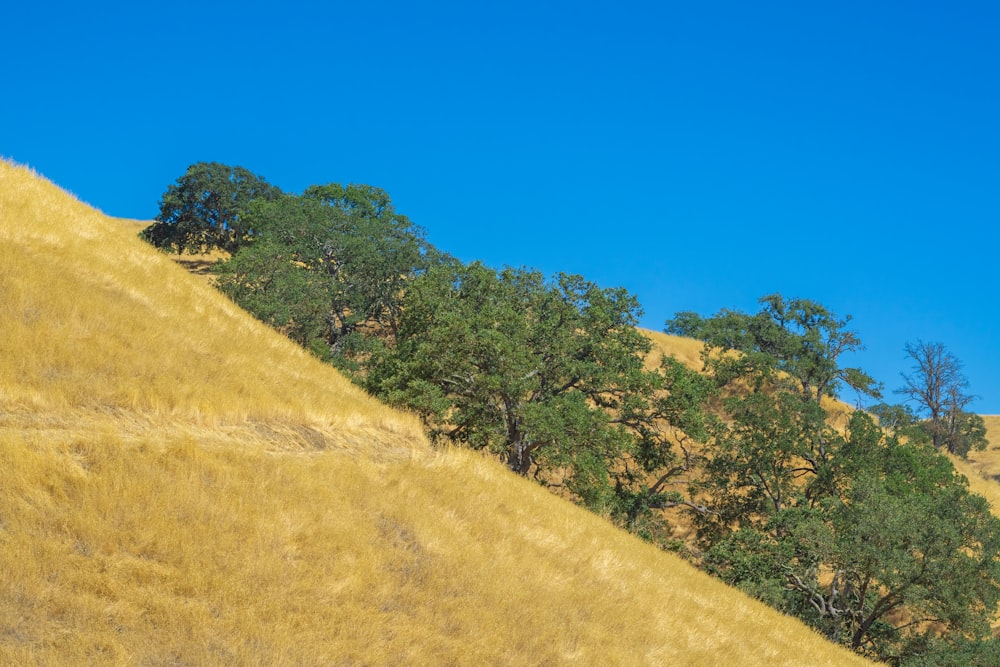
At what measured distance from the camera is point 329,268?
2010 inches

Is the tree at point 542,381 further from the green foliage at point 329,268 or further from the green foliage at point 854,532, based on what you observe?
the green foliage at point 329,268

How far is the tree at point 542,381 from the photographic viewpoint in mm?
24109

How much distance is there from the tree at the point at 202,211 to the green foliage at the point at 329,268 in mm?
9178

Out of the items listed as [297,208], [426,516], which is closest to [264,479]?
[426,516]

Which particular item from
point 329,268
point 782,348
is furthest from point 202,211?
point 782,348

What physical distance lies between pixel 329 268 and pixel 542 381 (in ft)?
91.6

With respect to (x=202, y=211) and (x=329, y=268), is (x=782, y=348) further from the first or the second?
(x=202, y=211)

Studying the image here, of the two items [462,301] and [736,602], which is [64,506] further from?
[462,301]

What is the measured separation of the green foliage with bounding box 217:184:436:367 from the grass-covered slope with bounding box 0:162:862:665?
19.5 meters

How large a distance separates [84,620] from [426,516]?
19.8ft

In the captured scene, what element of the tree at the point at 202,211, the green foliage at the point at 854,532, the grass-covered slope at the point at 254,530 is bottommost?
the grass-covered slope at the point at 254,530

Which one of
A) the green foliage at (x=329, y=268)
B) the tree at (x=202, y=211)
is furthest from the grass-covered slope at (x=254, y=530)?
the tree at (x=202, y=211)

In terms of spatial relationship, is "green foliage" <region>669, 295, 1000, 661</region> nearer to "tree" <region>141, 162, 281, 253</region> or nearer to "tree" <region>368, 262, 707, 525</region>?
"tree" <region>368, 262, 707, 525</region>

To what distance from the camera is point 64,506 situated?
1005 centimetres
